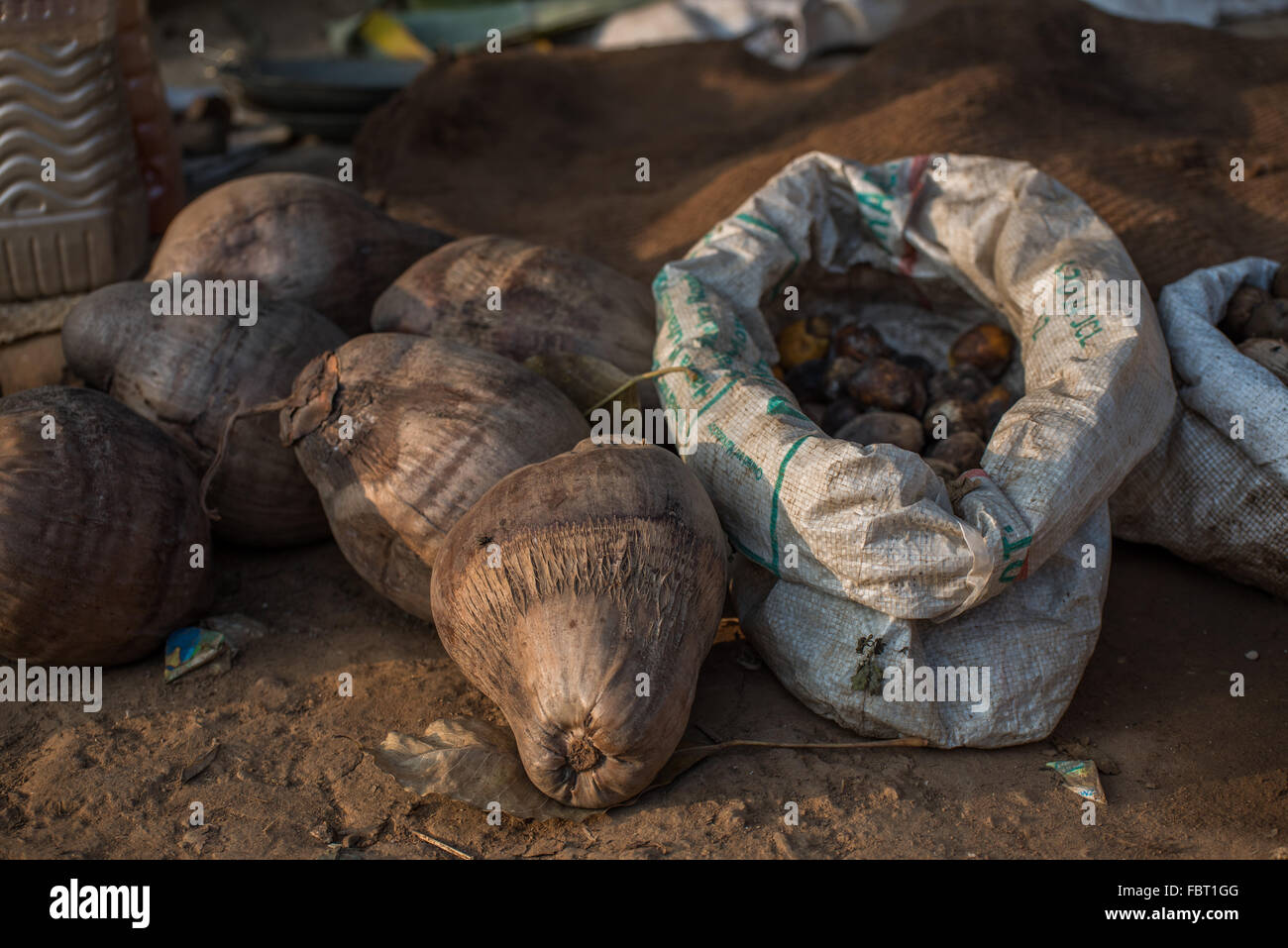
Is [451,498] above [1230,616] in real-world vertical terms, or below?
above

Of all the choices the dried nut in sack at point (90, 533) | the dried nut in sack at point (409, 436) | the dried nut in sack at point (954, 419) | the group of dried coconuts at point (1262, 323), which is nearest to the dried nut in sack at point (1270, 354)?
the group of dried coconuts at point (1262, 323)

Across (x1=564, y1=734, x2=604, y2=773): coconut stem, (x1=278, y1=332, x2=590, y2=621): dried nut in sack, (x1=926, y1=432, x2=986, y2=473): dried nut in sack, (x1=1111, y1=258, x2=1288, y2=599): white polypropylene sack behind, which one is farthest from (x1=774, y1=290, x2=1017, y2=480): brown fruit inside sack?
(x1=564, y1=734, x2=604, y2=773): coconut stem

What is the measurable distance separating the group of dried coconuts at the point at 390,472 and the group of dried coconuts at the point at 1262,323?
1607 mm

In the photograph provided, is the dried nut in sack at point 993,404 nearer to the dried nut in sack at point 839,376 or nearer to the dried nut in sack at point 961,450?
the dried nut in sack at point 961,450

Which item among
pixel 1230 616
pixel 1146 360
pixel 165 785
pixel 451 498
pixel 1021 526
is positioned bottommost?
pixel 165 785

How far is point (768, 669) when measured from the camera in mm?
2697

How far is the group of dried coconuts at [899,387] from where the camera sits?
3.02 metres

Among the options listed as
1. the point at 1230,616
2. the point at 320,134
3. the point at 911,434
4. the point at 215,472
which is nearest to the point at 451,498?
the point at 215,472

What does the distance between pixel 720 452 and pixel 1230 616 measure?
145cm

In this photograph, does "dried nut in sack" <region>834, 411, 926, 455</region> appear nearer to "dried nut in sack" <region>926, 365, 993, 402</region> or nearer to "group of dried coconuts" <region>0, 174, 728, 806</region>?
"dried nut in sack" <region>926, 365, 993, 402</region>

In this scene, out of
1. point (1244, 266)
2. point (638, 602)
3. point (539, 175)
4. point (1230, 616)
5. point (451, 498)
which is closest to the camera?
point (638, 602)

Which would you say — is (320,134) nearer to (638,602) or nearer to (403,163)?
(403,163)

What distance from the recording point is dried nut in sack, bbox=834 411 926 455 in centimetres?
300

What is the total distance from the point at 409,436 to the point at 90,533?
30.8 inches
